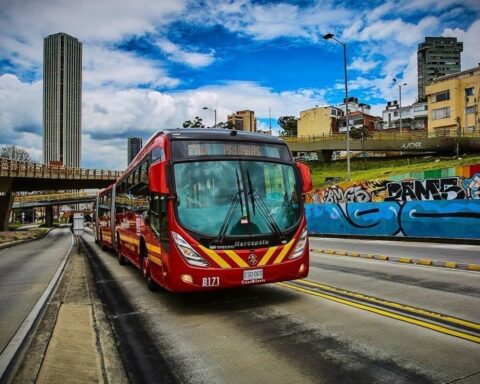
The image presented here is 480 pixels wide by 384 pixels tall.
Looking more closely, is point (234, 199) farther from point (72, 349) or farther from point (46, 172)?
point (46, 172)

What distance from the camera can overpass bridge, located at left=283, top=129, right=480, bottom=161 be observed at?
49094 mm

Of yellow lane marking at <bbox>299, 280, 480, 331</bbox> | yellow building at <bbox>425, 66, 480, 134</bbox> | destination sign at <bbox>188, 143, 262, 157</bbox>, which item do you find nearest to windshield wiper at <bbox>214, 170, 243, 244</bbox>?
destination sign at <bbox>188, 143, 262, 157</bbox>

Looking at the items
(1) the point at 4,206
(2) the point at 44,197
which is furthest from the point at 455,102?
(2) the point at 44,197

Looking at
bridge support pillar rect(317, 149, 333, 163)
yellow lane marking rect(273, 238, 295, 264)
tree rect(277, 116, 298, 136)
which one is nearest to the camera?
yellow lane marking rect(273, 238, 295, 264)

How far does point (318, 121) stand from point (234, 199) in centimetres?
9068

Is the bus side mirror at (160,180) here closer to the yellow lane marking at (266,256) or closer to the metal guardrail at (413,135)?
the yellow lane marking at (266,256)

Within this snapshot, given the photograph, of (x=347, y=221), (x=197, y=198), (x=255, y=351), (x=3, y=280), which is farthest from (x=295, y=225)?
(x=347, y=221)

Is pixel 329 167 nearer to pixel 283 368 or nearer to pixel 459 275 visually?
pixel 459 275

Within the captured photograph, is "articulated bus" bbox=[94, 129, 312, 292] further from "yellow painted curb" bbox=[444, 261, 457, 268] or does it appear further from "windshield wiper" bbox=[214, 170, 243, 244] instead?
"yellow painted curb" bbox=[444, 261, 457, 268]

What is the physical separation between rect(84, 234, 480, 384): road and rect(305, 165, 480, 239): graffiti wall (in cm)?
1013

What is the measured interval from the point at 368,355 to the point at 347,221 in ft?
71.2

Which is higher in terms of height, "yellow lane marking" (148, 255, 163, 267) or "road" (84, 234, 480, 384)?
"yellow lane marking" (148, 255, 163, 267)

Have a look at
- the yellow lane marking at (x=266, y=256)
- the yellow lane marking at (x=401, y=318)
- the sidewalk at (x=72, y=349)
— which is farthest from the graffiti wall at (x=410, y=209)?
the sidewalk at (x=72, y=349)

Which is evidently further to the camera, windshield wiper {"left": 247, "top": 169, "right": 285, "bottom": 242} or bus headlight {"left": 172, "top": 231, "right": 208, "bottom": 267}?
windshield wiper {"left": 247, "top": 169, "right": 285, "bottom": 242}
